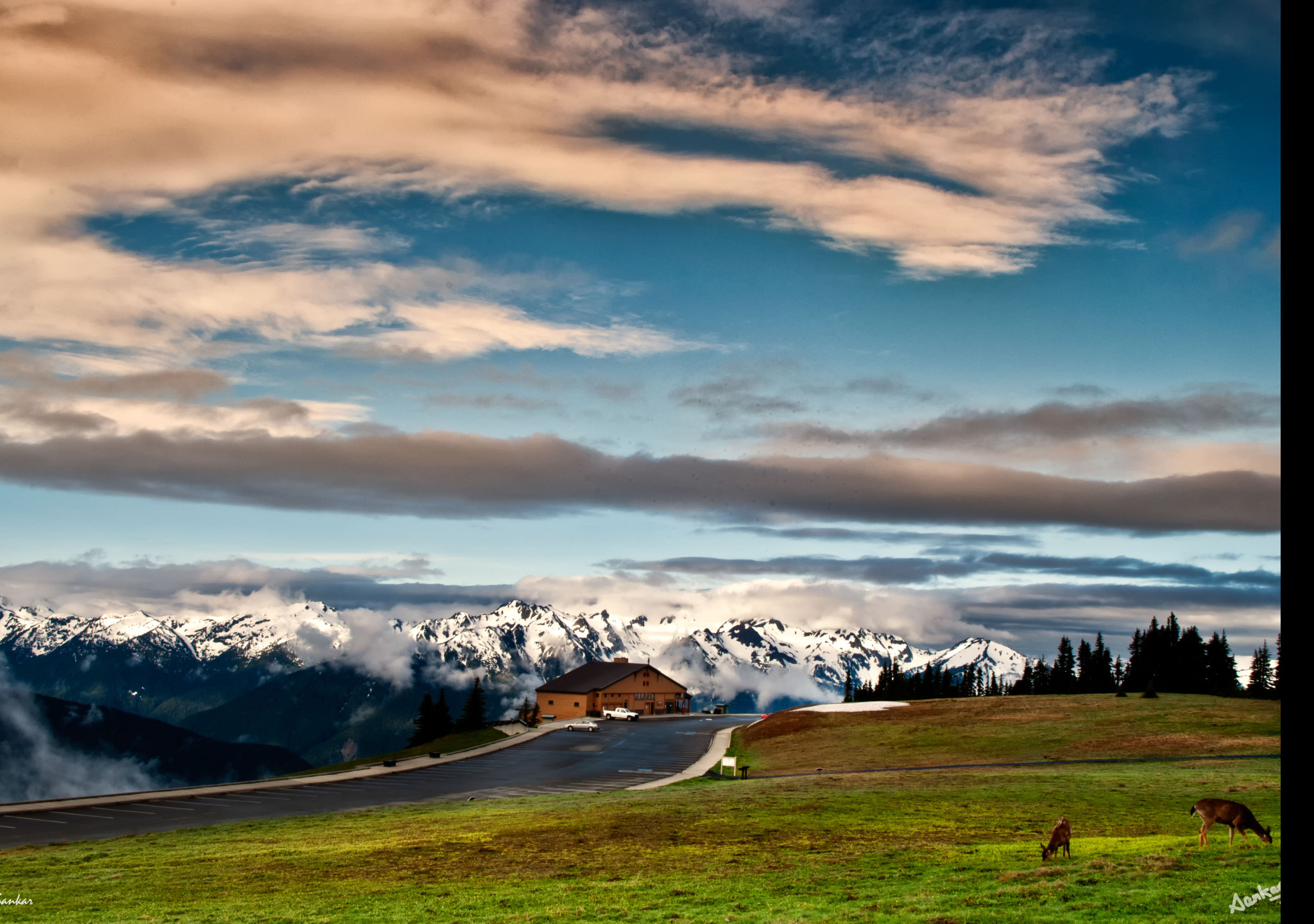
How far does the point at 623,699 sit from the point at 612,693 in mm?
2130

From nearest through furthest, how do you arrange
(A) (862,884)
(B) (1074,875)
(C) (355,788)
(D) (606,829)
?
(B) (1074,875) → (A) (862,884) → (D) (606,829) → (C) (355,788)

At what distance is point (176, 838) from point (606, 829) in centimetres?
1801

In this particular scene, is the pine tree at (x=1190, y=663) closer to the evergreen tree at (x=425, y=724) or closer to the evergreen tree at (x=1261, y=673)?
the evergreen tree at (x=1261, y=673)

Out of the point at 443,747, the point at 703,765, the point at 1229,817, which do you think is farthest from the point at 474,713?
the point at 1229,817

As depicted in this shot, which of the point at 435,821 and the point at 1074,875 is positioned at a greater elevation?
the point at 1074,875

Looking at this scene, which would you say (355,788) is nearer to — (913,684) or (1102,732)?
(1102,732)

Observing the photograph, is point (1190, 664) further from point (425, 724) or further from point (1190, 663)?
point (425, 724)

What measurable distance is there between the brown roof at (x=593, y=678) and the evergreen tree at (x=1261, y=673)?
86286 millimetres

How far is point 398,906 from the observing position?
2269 cm

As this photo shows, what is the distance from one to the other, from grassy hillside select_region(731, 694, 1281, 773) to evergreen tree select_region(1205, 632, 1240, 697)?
2152 inches

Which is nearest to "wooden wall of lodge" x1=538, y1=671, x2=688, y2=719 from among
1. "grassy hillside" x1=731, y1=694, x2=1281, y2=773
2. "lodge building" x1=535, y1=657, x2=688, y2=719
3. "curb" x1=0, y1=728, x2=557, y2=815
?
"lodge building" x1=535, y1=657, x2=688, y2=719

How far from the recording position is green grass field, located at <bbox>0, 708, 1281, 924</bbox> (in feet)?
64.6

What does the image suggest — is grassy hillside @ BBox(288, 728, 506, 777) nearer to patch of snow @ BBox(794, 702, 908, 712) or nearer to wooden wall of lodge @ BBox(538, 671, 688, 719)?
patch of snow @ BBox(794, 702, 908, 712)
